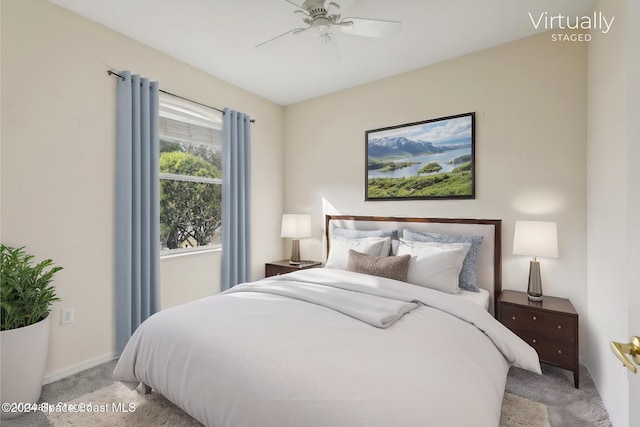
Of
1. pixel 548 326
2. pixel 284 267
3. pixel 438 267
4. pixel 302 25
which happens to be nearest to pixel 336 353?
pixel 438 267

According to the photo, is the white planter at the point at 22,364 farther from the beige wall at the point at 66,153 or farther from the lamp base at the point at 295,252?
the lamp base at the point at 295,252

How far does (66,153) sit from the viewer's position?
2266 millimetres

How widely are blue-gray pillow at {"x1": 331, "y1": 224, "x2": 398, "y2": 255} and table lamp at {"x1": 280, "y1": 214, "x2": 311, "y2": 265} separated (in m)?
0.36

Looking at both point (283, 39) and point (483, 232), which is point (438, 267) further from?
point (283, 39)

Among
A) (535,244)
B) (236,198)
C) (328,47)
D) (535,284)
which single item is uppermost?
(328,47)

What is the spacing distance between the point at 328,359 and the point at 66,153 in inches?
93.0

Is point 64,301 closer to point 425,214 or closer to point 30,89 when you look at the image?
point 30,89

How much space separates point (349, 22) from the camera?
76.6 inches

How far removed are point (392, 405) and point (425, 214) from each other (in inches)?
89.7

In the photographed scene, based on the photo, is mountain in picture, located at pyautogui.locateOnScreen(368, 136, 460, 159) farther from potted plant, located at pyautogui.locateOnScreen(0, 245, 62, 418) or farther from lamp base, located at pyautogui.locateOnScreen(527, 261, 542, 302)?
potted plant, located at pyautogui.locateOnScreen(0, 245, 62, 418)

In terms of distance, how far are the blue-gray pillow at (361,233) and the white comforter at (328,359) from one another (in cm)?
102

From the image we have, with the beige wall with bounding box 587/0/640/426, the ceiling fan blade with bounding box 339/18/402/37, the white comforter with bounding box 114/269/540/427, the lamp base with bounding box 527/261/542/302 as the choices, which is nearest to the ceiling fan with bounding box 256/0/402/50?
the ceiling fan blade with bounding box 339/18/402/37

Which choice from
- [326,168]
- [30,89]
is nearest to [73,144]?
[30,89]

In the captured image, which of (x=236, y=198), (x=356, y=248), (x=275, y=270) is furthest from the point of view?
(x=275, y=270)
